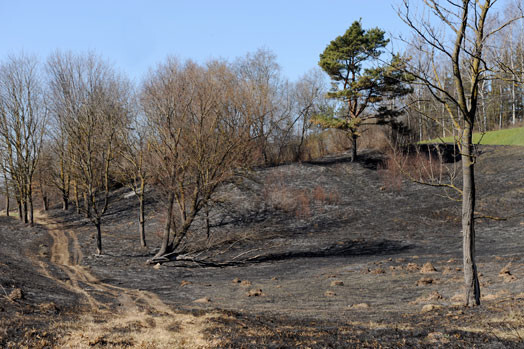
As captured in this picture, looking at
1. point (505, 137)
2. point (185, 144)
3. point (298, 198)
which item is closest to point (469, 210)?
point (185, 144)

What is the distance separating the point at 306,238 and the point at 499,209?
10.6 metres

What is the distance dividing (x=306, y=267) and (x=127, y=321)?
8.96m

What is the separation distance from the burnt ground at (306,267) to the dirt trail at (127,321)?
64 millimetres

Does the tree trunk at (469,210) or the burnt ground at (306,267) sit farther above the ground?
the tree trunk at (469,210)

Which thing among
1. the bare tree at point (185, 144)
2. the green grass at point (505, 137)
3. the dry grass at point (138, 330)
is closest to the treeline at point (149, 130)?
the bare tree at point (185, 144)

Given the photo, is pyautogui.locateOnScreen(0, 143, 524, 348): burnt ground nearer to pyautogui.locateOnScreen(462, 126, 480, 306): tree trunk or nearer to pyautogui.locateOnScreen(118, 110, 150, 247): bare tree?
pyautogui.locateOnScreen(462, 126, 480, 306): tree trunk

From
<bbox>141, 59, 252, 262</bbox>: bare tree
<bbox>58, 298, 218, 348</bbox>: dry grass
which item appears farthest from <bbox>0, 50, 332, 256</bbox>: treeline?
<bbox>58, 298, 218, 348</bbox>: dry grass

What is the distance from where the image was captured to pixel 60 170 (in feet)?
111

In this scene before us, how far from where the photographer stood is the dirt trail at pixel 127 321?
6000 millimetres

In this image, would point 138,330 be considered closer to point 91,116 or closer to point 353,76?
point 91,116

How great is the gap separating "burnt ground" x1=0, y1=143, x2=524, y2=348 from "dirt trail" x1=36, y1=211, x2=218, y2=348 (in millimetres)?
64

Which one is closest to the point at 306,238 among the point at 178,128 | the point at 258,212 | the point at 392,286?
the point at 258,212

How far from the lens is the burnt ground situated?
20.8 feet

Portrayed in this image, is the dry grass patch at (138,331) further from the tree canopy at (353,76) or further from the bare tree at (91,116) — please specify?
the tree canopy at (353,76)
